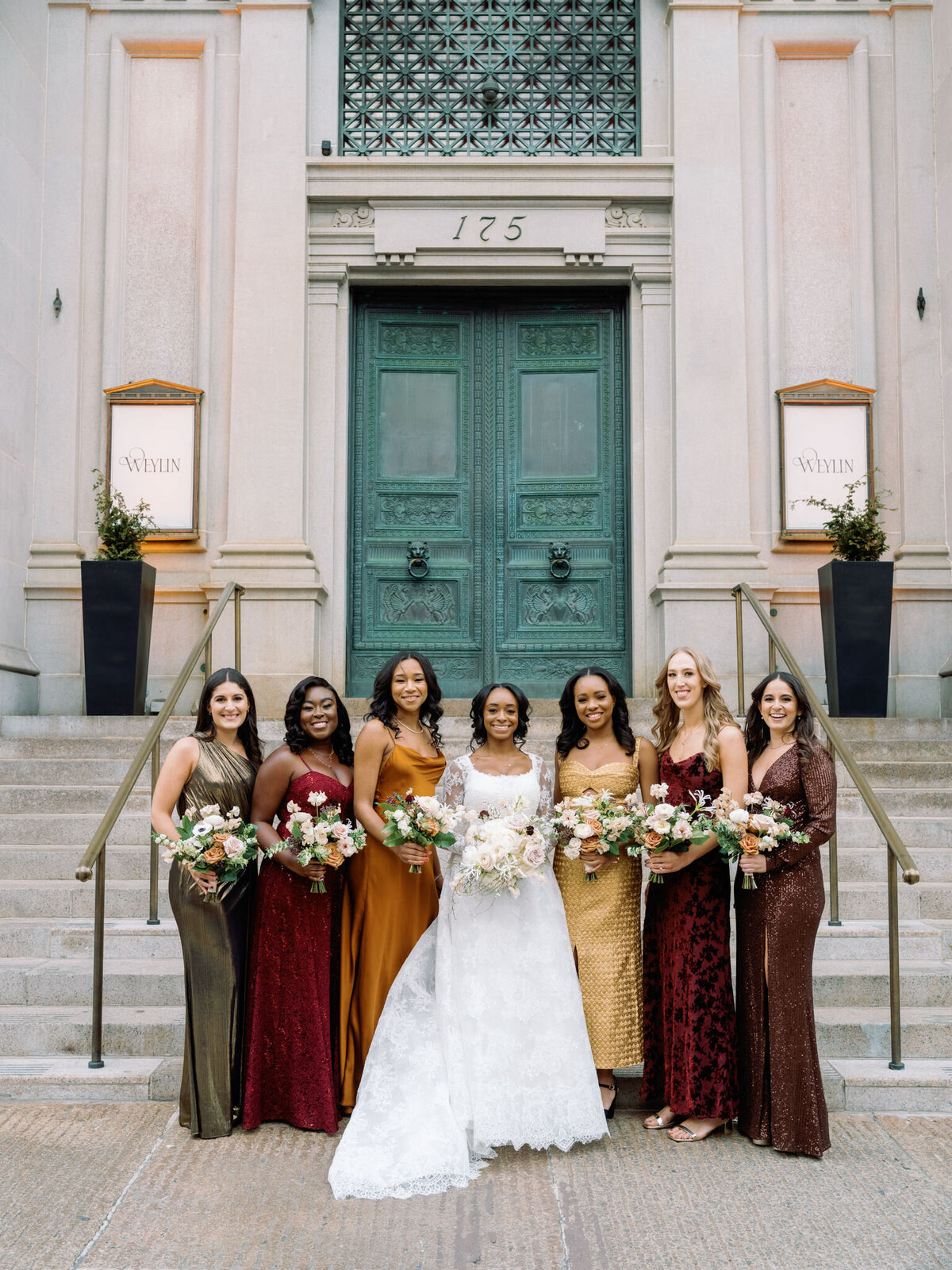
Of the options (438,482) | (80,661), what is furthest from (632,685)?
(80,661)

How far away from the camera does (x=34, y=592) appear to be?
31.8ft

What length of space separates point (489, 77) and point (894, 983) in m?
8.32

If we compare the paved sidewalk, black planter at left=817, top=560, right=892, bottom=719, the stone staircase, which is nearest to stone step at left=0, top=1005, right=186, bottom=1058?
the stone staircase

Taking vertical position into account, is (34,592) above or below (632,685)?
above

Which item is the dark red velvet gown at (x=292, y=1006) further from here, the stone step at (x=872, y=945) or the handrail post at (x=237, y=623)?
the handrail post at (x=237, y=623)

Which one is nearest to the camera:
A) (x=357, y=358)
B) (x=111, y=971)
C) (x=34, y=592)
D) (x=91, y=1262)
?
(x=91, y=1262)

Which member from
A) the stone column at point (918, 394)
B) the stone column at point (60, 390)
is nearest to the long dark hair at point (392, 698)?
the stone column at point (60, 390)

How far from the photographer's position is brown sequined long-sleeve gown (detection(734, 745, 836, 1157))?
456 centimetres

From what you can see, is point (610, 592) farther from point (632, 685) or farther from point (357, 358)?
point (357, 358)

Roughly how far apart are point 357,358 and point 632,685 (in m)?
3.71

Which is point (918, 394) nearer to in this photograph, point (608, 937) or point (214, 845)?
point (608, 937)

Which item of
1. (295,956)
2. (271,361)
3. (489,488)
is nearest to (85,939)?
(295,956)

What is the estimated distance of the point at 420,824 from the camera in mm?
4578

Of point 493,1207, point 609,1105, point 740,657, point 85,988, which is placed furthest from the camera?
point 740,657
